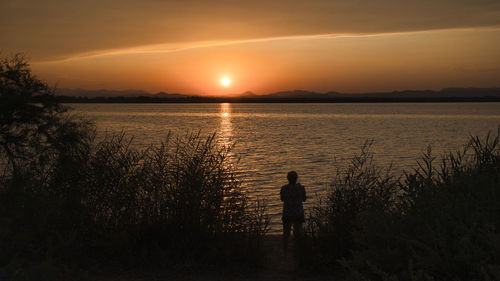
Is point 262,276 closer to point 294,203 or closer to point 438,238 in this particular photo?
point 294,203

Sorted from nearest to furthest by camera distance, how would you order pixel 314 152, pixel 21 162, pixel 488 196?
pixel 488 196, pixel 21 162, pixel 314 152

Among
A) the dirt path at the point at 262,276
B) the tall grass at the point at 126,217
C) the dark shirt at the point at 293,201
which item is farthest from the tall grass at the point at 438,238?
the tall grass at the point at 126,217

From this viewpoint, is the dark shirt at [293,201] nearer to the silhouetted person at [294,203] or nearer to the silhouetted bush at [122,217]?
the silhouetted person at [294,203]

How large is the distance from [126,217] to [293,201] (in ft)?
12.4

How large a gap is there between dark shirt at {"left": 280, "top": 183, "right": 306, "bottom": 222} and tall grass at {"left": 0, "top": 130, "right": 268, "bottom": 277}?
0.75 metres

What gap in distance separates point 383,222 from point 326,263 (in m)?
2.82

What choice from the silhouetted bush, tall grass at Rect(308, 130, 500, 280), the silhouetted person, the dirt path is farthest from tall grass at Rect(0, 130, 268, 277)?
tall grass at Rect(308, 130, 500, 280)

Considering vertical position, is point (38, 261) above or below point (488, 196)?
below

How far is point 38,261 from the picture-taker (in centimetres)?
802

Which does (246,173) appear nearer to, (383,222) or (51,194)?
(51,194)

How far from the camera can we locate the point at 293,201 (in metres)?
9.84

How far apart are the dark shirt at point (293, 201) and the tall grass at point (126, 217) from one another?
75 cm

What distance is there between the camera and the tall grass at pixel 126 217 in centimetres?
862

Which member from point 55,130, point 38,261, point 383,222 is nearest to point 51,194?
point 38,261
